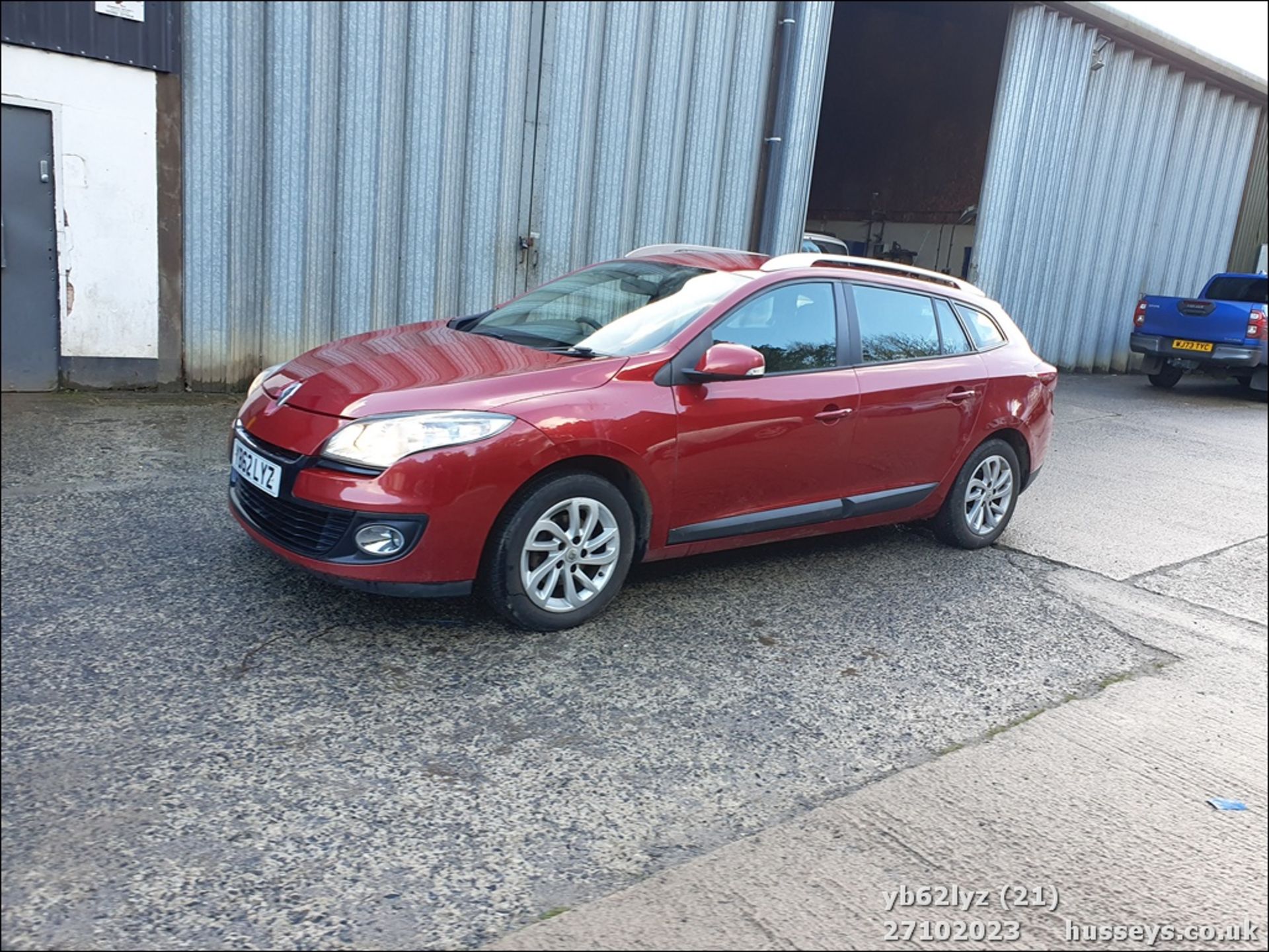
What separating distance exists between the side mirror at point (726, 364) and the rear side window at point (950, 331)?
1693mm

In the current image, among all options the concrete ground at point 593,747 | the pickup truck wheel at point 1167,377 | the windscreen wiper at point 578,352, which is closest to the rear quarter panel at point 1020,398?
the concrete ground at point 593,747

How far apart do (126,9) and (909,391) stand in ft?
20.8

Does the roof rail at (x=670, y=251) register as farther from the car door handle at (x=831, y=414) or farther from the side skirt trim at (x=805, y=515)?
the side skirt trim at (x=805, y=515)

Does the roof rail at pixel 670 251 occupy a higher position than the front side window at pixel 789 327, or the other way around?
the roof rail at pixel 670 251

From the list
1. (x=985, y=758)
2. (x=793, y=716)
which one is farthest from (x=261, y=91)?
Result: (x=985, y=758)

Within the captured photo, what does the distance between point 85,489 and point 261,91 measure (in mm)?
4268

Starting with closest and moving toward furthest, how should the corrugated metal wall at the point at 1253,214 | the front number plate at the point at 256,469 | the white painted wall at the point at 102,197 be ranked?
the front number plate at the point at 256,469
the white painted wall at the point at 102,197
the corrugated metal wall at the point at 1253,214

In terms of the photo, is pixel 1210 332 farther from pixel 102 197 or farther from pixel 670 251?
pixel 102 197

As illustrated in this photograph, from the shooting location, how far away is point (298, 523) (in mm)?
3781

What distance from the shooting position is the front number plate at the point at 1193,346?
1447cm

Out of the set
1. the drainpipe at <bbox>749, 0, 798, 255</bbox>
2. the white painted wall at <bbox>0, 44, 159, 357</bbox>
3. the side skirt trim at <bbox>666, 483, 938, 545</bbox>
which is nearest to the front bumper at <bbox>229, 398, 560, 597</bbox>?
the side skirt trim at <bbox>666, 483, 938, 545</bbox>

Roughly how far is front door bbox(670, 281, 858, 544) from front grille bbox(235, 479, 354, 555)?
4.61 ft

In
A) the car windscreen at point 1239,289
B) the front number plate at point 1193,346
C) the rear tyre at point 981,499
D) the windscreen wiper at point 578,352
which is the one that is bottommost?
the rear tyre at point 981,499

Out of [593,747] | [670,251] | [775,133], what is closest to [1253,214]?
[775,133]
